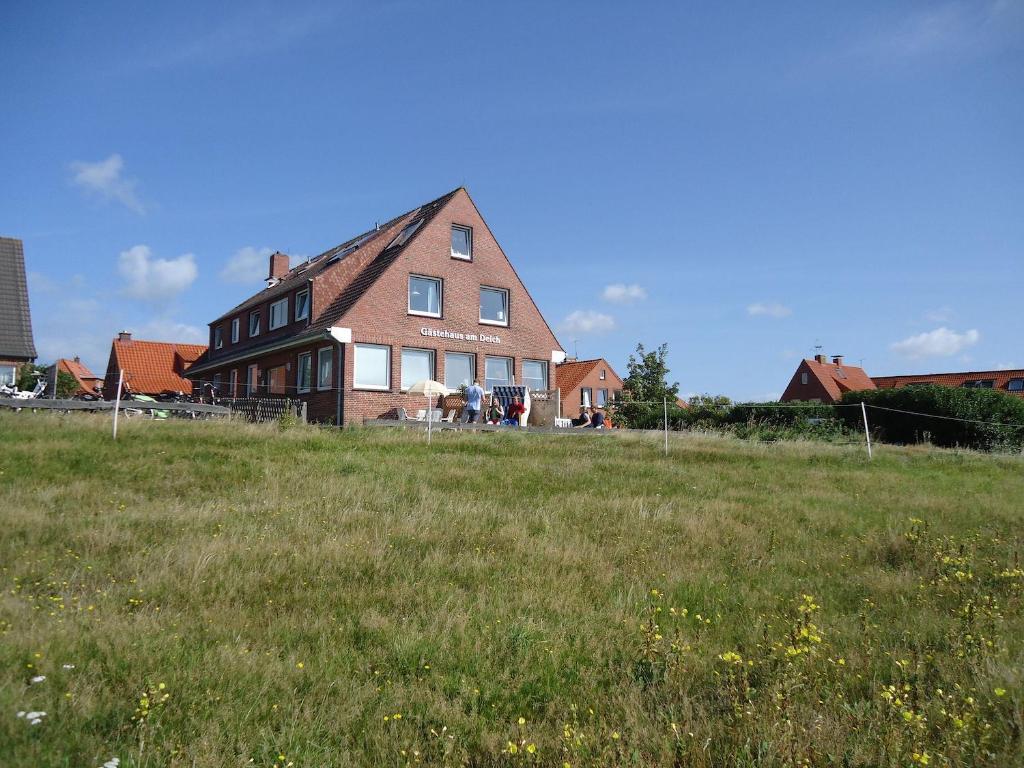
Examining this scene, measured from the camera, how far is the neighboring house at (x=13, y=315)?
26.0m

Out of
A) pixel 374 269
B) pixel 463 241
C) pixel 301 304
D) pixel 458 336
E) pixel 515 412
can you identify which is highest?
pixel 463 241

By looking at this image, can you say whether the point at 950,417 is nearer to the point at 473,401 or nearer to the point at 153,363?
the point at 473,401

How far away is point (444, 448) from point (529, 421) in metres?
10.7

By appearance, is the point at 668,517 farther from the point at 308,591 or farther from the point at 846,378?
the point at 846,378

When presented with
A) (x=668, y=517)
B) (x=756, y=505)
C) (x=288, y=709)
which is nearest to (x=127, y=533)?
(x=288, y=709)

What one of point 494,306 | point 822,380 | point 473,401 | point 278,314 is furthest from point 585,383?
point 473,401

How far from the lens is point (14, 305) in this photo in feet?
89.3

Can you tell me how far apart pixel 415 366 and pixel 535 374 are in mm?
5444

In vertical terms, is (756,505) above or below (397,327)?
below

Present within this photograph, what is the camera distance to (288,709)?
3.89 meters

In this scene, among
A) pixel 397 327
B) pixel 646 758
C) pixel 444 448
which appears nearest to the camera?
pixel 646 758

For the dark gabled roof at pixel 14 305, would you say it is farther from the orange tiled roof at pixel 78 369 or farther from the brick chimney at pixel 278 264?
the orange tiled roof at pixel 78 369

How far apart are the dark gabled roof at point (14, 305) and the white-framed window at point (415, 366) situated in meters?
14.0

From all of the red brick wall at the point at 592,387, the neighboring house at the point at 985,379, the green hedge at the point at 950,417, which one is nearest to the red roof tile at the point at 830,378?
the neighboring house at the point at 985,379
